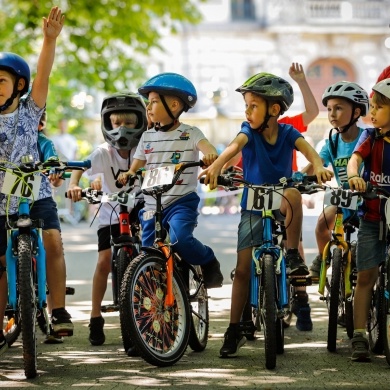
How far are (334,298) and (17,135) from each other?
2.16 metres

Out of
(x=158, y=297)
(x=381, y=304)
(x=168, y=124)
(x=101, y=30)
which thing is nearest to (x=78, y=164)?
(x=168, y=124)

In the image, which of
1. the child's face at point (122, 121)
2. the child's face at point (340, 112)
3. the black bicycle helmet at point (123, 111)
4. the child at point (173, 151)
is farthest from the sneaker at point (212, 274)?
the child's face at point (340, 112)

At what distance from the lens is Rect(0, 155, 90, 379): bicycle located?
7105 mm

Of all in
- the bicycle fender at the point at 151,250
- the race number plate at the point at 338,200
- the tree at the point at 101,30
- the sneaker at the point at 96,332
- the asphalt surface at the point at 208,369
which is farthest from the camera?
the tree at the point at 101,30

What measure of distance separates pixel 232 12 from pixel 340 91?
49517 mm

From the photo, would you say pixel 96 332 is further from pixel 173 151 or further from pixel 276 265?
pixel 276 265

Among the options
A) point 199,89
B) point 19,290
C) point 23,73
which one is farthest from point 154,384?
point 199,89

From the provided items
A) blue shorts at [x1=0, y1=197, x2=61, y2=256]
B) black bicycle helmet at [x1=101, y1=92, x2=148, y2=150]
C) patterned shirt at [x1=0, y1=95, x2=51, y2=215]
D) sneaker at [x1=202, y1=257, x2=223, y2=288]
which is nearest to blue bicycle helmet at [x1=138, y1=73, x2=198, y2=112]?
black bicycle helmet at [x1=101, y1=92, x2=148, y2=150]

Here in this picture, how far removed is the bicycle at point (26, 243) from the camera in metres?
7.11

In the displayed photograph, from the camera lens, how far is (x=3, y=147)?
774 centimetres

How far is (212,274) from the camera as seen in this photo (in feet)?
26.9

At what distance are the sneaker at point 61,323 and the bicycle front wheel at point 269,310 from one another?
116 centimetres

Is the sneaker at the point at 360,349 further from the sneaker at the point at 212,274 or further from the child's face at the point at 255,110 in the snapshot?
the child's face at the point at 255,110

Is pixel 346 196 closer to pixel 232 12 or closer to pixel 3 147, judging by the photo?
pixel 3 147
